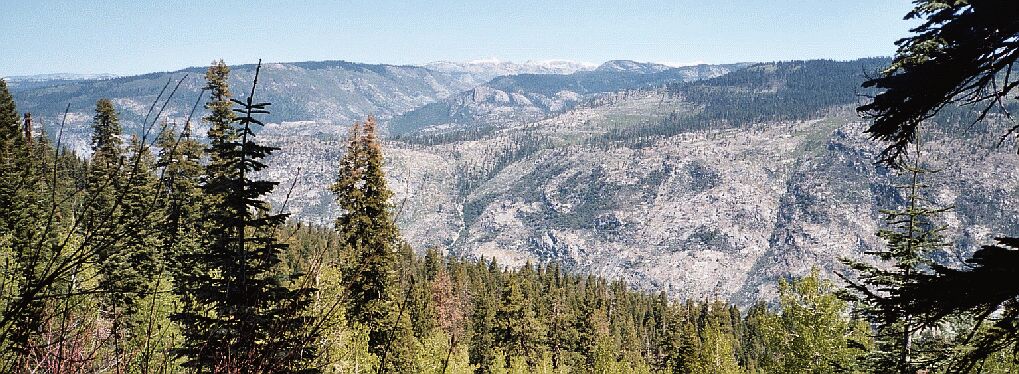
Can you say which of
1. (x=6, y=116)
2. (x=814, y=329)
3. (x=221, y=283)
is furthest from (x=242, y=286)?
(x=6, y=116)

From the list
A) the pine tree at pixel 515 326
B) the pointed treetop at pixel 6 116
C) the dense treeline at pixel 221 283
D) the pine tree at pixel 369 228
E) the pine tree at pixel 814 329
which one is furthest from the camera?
the pine tree at pixel 515 326

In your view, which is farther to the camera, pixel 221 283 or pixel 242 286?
pixel 221 283

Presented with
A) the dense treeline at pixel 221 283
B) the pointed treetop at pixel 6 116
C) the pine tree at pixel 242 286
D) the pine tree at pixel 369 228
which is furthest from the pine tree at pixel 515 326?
the pointed treetop at pixel 6 116

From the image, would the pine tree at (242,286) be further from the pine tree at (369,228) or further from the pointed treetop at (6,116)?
the pointed treetop at (6,116)

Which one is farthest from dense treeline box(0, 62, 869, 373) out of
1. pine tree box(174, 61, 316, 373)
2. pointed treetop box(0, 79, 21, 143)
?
pointed treetop box(0, 79, 21, 143)

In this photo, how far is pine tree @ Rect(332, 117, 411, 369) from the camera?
73.5 ft

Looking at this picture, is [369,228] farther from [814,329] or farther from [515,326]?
[515,326]

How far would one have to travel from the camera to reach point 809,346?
56.8ft

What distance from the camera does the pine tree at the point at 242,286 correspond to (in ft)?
10.2

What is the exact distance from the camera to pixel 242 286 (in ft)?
9.80

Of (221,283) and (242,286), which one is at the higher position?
(242,286)

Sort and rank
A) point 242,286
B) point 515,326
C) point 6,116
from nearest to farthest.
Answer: point 242,286
point 6,116
point 515,326

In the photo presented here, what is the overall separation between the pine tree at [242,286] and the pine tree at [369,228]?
4.09 meters

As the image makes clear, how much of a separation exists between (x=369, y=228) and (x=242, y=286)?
20.1 meters
